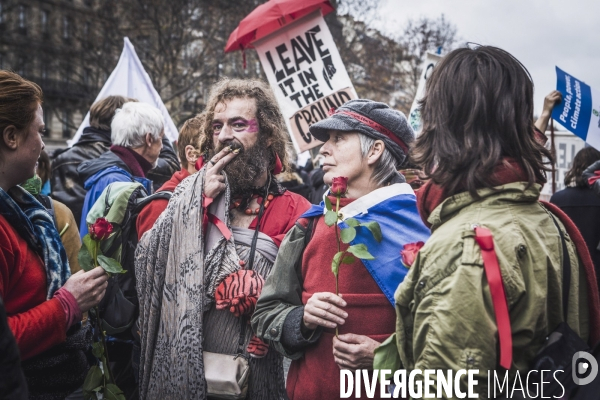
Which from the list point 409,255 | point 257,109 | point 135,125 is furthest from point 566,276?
point 135,125

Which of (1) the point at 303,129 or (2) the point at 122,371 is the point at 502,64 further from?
(1) the point at 303,129

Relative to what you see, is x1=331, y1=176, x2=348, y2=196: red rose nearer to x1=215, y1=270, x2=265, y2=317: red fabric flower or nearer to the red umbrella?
x1=215, y1=270, x2=265, y2=317: red fabric flower

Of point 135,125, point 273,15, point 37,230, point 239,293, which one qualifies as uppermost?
point 273,15

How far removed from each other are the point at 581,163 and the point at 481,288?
4.41 m

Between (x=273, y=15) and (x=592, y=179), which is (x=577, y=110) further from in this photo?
(x=273, y=15)

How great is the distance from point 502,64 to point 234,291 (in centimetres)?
149

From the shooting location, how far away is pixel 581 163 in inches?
216

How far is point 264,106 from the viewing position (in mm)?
3264

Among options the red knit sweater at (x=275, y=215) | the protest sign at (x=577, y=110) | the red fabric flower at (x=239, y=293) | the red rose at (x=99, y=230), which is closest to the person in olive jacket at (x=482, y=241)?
the red fabric flower at (x=239, y=293)

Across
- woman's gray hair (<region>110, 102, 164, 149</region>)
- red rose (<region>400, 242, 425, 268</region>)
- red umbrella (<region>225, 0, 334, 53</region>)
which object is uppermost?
red umbrella (<region>225, 0, 334, 53</region>)

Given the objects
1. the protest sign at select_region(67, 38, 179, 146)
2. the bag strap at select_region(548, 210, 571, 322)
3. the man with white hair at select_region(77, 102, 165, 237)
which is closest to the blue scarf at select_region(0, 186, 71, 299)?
the man with white hair at select_region(77, 102, 165, 237)

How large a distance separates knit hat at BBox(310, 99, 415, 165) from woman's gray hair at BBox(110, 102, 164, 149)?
202cm

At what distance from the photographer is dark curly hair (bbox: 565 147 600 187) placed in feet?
17.7

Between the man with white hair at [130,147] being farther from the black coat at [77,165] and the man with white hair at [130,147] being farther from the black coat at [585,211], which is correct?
the black coat at [585,211]
